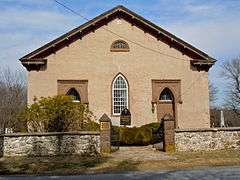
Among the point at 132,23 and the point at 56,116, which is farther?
the point at 132,23

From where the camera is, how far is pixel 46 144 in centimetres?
2183

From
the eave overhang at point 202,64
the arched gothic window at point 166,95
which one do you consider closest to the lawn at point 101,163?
the arched gothic window at point 166,95

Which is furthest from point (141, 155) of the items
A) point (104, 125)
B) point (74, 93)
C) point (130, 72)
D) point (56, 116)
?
point (74, 93)

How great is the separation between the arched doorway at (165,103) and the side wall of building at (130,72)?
45 centimetres

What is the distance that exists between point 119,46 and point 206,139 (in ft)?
38.8

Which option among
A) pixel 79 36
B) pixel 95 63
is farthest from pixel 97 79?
pixel 79 36

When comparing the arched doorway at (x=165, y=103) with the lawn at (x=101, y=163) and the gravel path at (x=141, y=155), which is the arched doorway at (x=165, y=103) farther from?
the lawn at (x=101, y=163)

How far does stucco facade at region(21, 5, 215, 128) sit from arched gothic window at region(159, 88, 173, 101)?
614 millimetres

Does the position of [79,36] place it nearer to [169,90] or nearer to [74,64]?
[74,64]

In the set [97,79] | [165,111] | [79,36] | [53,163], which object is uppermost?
[79,36]

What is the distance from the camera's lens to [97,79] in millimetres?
31531

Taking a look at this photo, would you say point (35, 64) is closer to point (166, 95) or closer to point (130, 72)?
point (130, 72)

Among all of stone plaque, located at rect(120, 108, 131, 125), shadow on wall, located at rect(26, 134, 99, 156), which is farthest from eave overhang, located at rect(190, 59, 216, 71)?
shadow on wall, located at rect(26, 134, 99, 156)

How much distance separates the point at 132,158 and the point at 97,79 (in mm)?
12140
